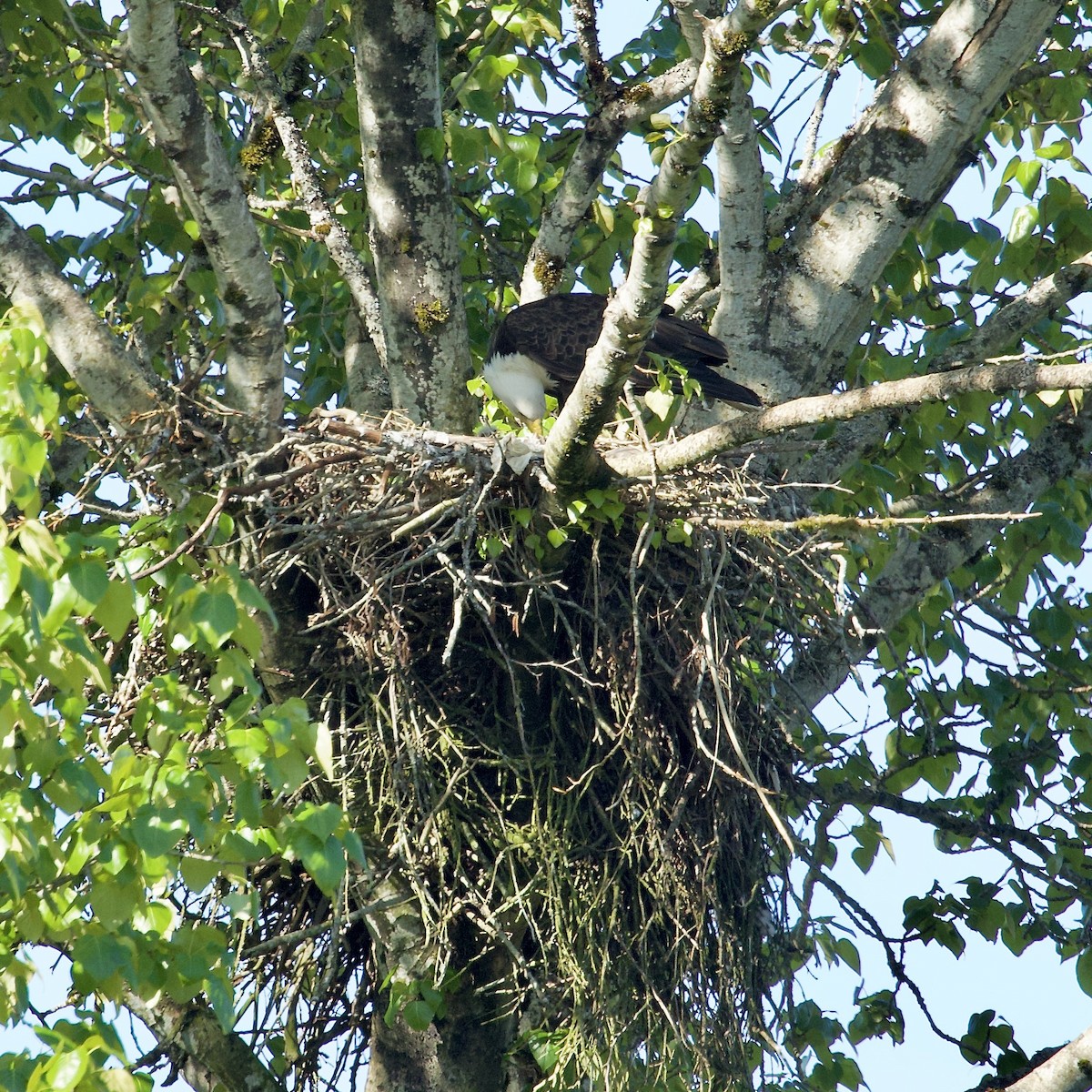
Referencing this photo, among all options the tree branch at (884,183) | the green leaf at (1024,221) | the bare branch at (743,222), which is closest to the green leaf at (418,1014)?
the tree branch at (884,183)

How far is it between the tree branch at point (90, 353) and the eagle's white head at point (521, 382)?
66.1 inches

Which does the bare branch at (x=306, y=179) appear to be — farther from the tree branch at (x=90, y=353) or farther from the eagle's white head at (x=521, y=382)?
the tree branch at (x=90, y=353)

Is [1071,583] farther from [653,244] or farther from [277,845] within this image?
[277,845]

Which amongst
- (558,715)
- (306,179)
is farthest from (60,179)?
(558,715)

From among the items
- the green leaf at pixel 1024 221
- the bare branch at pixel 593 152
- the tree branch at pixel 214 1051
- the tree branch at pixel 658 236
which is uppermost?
the bare branch at pixel 593 152

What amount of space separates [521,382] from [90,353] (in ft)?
6.69

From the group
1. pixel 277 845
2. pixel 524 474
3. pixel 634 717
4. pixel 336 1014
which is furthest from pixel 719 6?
pixel 336 1014

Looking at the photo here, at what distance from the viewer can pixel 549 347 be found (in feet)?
17.9

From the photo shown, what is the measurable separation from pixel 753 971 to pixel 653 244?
2.25 meters

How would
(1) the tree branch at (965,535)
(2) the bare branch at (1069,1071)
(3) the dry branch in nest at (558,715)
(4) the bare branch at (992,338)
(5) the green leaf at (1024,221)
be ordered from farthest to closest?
1. (1) the tree branch at (965,535)
2. (5) the green leaf at (1024,221)
3. (4) the bare branch at (992,338)
4. (3) the dry branch in nest at (558,715)
5. (2) the bare branch at (1069,1071)

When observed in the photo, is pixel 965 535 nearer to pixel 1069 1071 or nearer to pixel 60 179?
pixel 1069 1071

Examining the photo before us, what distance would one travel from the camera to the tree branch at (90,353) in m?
3.72

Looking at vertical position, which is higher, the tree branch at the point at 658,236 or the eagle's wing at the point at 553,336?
the eagle's wing at the point at 553,336

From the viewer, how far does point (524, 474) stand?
4035 mm
